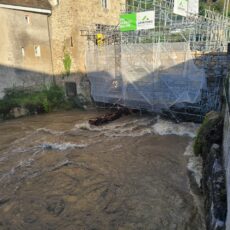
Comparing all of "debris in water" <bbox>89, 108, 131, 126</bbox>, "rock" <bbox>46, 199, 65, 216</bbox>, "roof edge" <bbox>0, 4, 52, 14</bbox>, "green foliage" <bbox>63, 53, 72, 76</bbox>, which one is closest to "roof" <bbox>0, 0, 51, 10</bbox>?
"roof edge" <bbox>0, 4, 52, 14</bbox>

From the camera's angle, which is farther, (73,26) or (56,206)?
(73,26)

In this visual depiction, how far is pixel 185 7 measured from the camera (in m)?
11.8

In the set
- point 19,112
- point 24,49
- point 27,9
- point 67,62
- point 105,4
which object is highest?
point 105,4

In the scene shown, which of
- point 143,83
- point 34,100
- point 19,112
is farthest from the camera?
point 34,100

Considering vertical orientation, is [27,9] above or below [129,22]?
above

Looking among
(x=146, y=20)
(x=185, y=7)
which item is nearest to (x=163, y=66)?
(x=146, y=20)

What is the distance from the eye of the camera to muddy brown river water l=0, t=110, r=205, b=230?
5738mm

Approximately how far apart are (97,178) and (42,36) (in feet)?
36.8

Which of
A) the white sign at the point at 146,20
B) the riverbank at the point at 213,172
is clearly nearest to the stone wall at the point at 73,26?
the white sign at the point at 146,20

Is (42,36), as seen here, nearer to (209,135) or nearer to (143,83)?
(143,83)

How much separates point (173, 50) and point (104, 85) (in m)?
5.07

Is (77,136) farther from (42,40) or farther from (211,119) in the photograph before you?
(42,40)

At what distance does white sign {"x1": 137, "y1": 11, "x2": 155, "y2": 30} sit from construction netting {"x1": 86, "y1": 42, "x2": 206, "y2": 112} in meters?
0.87

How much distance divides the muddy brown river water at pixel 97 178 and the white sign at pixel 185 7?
16.8 feet
